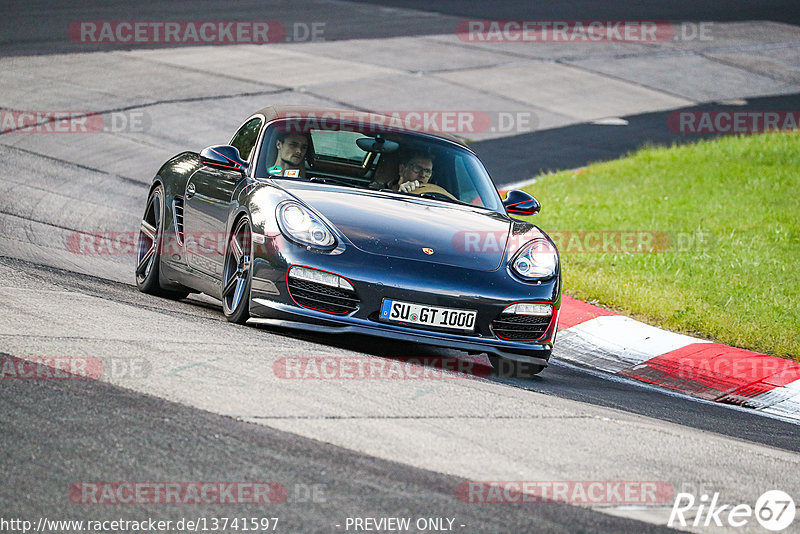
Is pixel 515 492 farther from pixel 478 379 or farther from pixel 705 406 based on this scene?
pixel 705 406

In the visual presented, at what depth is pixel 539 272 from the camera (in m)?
6.61

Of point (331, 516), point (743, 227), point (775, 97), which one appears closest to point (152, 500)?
point (331, 516)

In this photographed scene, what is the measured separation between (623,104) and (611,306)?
12.4 m

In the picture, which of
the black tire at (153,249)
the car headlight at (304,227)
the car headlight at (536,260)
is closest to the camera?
the car headlight at (304,227)

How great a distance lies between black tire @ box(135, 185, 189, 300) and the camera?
26.5ft

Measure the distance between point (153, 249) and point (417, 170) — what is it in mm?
2070

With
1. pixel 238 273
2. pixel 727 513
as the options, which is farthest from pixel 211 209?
pixel 727 513

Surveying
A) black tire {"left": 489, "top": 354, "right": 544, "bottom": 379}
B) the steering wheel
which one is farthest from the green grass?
the steering wheel

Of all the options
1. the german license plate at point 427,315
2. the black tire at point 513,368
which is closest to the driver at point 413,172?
the black tire at point 513,368

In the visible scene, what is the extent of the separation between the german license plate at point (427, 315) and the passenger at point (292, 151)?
150 cm

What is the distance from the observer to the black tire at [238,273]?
6.45 meters

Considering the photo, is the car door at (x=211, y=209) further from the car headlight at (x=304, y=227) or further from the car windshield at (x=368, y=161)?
the car headlight at (x=304, y=227)

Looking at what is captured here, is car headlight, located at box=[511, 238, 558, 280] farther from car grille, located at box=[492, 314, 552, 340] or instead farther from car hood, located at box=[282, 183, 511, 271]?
car grille, located at box=[492, 314, 552, 340]

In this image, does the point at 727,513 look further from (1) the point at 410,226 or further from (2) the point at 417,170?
(2) the point at 417,170
